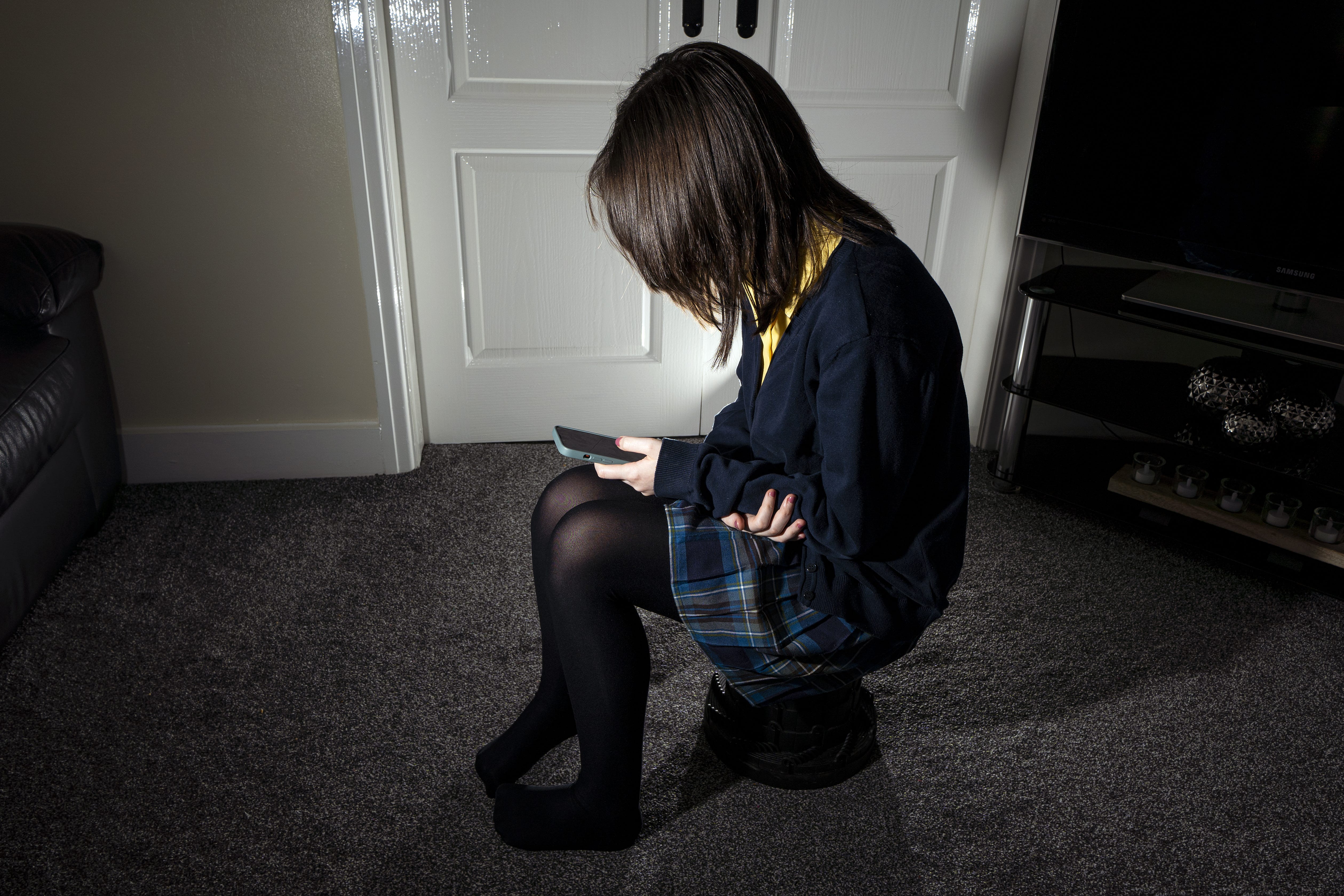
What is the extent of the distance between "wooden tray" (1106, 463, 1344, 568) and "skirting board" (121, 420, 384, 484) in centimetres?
154

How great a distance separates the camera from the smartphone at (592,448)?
3.75 feet

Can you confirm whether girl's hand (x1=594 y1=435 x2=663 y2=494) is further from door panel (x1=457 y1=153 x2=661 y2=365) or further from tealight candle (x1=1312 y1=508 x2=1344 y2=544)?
tealight candle (x1=1312 y1=508 x2=1344 y2=544)

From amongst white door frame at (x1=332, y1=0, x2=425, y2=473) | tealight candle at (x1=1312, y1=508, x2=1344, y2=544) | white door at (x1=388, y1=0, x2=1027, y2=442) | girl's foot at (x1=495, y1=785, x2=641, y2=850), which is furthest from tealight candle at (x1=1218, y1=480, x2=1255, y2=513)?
white door frame at (x1=332, y1=0, x2=425, y2=473)

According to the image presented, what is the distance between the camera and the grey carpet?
1.13m

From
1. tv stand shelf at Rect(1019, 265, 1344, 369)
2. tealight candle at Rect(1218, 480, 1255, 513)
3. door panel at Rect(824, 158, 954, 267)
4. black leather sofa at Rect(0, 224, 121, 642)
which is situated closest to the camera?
black leather sofa at Rect(0, 224, 121, 642)

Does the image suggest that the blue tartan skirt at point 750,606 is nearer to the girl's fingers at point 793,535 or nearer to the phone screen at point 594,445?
the girl's fingers at point 793,535

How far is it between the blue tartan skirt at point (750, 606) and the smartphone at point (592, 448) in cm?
14

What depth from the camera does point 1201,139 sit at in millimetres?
→ 1630

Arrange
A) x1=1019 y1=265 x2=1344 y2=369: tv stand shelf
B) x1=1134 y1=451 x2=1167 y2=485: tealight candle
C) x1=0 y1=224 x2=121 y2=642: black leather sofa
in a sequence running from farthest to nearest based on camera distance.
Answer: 1. x1=1134 y1=451 x2=1167 y2=485: tealight candle
2. x1=1019 y1=265 x2=1344 y2=369: tv stand shelf
3. x1=0 y1=224 x2=121 y2=642: black leather sofa

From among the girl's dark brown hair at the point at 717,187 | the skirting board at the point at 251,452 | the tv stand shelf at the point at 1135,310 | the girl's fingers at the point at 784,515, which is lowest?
the skirting board at the point at 251,452

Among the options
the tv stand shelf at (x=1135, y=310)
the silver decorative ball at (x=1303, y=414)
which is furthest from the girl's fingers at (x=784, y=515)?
the silver decorative ball at (x=1303, y=414)

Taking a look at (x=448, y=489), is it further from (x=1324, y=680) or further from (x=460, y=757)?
(x=1324, y=680)

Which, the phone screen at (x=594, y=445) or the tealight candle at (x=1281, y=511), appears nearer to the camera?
the phone screen at (x=594, y=445)

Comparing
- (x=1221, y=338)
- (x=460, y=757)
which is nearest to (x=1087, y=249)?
(x=1221, y=338)
